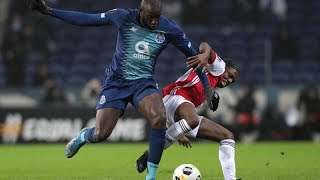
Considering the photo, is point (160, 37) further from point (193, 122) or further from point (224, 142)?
point (224, 142)

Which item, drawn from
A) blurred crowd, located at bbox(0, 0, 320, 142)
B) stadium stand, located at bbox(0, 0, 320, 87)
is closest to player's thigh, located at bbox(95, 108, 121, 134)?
blurred crowd, located at bbox(0, 0, 320, 142)

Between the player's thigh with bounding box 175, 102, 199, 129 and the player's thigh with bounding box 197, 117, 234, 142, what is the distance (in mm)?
156

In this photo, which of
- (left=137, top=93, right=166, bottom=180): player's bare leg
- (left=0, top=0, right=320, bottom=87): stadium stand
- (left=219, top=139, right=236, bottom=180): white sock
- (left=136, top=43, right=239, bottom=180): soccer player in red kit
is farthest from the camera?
(left=0, top=0, right=320, bottom=87): stadium stand

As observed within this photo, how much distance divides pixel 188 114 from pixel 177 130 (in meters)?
0.21

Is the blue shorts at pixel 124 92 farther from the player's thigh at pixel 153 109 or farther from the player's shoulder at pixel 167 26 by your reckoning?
the player's shoulder at pixel 167 26

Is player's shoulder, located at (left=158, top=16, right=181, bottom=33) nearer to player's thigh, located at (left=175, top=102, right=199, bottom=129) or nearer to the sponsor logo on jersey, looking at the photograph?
the sponsor logo on jersey

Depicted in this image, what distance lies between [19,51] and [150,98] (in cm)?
1073

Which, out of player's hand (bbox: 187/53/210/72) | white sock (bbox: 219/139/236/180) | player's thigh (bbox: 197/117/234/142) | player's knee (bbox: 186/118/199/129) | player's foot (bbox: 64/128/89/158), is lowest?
player's foot (bbox: 64/128/89/158)

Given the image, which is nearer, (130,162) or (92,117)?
(130,162)

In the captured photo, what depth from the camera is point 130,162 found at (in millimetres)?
12312

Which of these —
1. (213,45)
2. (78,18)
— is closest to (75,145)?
Result: (78,18)

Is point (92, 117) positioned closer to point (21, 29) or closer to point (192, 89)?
point (21, 29)

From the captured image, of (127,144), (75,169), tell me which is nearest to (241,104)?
(127,144)

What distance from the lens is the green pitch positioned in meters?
9.77
